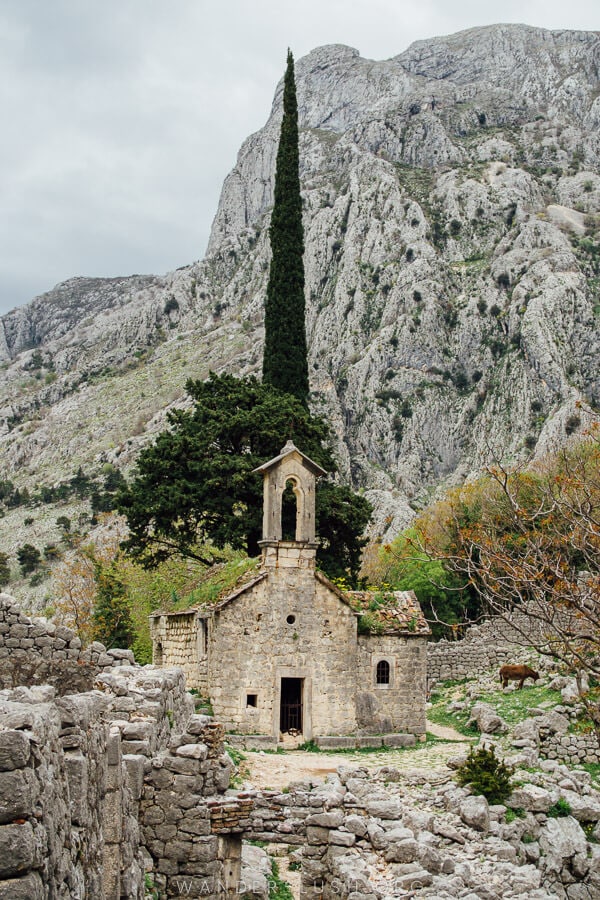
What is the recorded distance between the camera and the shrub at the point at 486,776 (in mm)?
14492

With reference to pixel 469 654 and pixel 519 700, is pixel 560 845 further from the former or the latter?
pixel 469 654

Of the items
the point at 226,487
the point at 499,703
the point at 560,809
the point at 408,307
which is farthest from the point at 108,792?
the point at 408,307

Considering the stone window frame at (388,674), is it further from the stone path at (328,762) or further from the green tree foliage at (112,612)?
the green tree foliage at (112,612)

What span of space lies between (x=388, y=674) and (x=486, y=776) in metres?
8.44

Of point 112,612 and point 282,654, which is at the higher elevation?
point 112,612

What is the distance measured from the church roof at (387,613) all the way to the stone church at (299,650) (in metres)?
0.04

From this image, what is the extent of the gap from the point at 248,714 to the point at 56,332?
6221 inches

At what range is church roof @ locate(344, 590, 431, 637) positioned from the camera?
23000mm

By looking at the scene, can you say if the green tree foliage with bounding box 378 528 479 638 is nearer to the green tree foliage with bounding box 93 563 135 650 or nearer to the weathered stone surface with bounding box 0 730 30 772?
the green tree foliage with bounding box 93 563 135 650

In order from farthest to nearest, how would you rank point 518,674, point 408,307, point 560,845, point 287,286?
point 408,307 < point 287,286 < point 518,674 < point 560,845

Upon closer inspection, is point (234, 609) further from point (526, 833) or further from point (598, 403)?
point (598, 403)

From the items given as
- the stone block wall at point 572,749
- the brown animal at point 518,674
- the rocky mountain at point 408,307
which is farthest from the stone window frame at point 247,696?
the rocky mountain at point 408,307

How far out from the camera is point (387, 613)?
77.4 ft

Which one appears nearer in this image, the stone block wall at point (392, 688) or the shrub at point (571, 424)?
the stone block wall at point (392, 688)
